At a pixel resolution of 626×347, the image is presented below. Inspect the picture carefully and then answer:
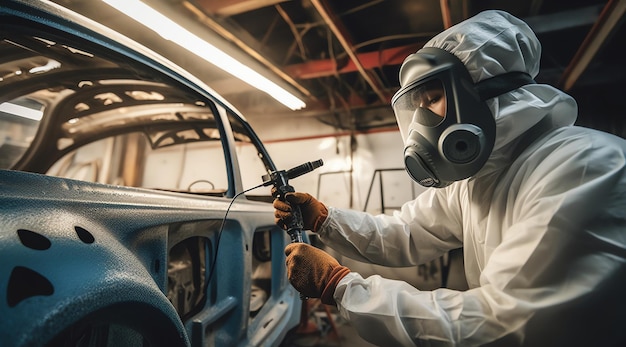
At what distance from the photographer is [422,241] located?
1.52 meters

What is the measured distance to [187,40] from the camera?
2.49 meters

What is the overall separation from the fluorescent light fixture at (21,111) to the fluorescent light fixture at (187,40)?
0.86m

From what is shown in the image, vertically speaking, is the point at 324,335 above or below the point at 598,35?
below

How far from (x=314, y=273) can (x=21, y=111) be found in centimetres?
219

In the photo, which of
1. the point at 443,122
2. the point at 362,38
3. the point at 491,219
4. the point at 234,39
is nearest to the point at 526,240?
the point at 491,219

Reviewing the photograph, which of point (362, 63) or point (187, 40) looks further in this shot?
point (362, 63)

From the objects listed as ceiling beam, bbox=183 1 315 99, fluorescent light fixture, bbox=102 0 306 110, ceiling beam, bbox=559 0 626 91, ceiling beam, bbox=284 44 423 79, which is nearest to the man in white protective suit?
fluorescent light fixture, bbox=102 0 306 110

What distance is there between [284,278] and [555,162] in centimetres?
160

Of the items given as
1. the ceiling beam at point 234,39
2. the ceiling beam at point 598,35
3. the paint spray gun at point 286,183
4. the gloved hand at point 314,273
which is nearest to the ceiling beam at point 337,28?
the ceiling beam at point 234,39

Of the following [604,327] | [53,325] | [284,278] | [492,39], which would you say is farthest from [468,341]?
[284,278]

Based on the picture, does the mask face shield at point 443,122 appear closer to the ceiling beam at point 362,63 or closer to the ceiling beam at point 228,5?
the ceiling beam at point 228,5

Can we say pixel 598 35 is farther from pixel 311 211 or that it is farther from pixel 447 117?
pixel 311 211

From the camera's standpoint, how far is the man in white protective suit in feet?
2.50

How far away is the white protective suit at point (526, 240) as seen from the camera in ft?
2.47
